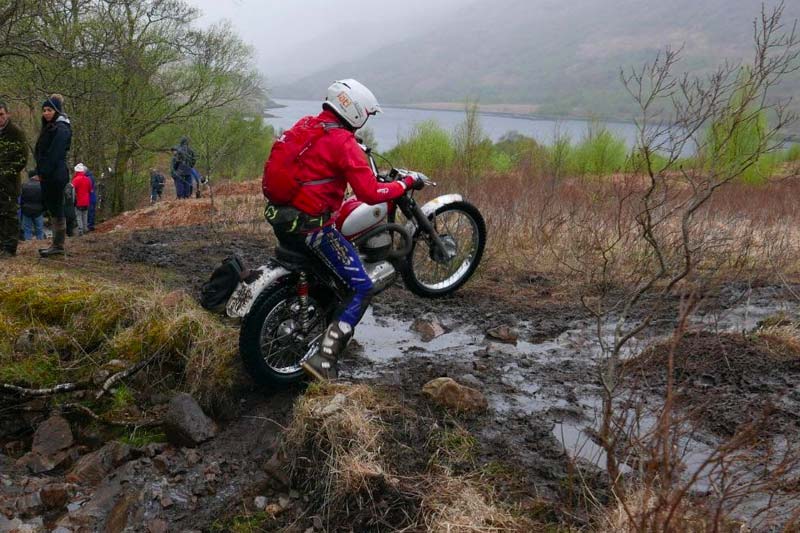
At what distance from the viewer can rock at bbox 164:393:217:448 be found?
14.8 feet

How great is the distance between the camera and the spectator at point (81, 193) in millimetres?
14953

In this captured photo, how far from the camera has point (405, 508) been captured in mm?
3443

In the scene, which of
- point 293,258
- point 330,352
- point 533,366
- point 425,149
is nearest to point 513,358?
point 533,366

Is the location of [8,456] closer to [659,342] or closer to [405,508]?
[405,508]

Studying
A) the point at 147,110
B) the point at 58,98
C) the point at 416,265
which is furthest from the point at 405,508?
the point at 147,110

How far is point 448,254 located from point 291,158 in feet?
6.87

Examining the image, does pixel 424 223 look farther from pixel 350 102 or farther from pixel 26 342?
pixel 26 342

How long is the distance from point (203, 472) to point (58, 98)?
19.5 ft

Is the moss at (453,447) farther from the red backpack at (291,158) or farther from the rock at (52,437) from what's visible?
the rock at (52,437)

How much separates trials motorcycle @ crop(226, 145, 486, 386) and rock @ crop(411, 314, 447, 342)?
38cm

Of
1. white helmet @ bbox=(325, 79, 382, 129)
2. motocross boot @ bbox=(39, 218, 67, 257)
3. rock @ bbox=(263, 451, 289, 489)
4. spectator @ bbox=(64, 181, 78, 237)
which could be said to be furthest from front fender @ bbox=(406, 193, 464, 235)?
spectator @ bbox=(64, 181, 78, 237)

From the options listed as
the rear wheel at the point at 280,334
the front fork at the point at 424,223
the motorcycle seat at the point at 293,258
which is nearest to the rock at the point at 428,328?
the front fork at the point at 424,223

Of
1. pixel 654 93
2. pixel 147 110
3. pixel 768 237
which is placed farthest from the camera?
pixel 147 110

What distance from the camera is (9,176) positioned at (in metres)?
7.92
